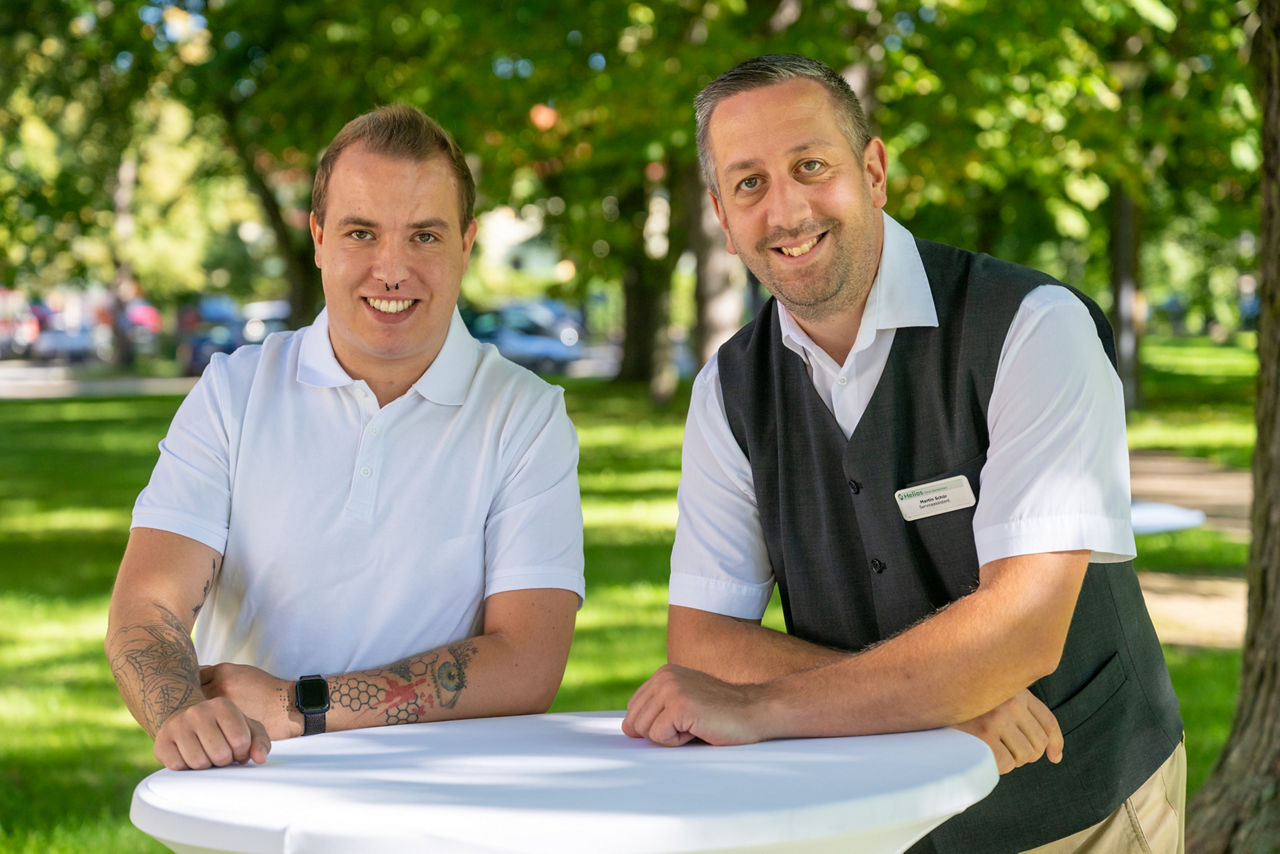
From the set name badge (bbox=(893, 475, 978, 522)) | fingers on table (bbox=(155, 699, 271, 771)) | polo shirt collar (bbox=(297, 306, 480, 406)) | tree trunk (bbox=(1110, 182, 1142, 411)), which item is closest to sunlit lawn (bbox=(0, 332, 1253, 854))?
tree trunk (bbox=(1110, 182, 1142, 411))

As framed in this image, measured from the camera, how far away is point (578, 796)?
1.91 m

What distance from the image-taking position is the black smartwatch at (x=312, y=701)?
266cm

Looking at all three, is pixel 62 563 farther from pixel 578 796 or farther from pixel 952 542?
pixel 578 796

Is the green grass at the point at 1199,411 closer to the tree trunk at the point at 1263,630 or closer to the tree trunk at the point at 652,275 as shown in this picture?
the tree trunk at the point at 1263,630

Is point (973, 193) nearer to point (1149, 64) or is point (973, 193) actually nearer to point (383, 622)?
point (1149, 64)

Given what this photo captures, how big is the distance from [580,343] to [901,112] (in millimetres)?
34948

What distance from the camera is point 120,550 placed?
1093 centimetres

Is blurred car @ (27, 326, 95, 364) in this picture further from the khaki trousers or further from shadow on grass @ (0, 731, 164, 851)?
the khaki trousers

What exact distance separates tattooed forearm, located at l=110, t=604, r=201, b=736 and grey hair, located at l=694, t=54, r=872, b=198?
4.65ft

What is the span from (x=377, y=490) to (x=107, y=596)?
682 centimetres

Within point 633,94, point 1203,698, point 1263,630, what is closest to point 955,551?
point 1263,630

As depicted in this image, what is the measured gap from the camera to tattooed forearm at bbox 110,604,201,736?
256 cm

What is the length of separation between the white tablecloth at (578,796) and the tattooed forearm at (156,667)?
0.31m

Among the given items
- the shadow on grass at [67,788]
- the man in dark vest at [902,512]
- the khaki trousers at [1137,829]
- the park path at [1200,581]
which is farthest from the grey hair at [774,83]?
the park path at [1200,581]
